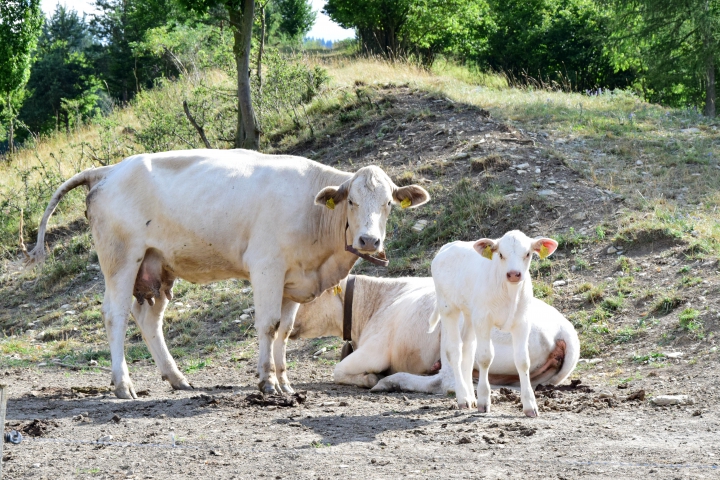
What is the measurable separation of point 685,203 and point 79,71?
40773mm

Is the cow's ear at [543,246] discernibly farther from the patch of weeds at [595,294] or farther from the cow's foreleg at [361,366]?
the patch of weeds at [595,294]

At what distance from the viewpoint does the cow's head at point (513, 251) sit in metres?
6.18

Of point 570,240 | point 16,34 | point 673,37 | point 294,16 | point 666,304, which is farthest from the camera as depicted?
point 294,16

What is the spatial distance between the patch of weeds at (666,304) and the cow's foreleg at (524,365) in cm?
364

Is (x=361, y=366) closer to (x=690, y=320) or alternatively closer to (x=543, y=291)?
(x=543, y=291)

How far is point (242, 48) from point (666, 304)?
9516 mm

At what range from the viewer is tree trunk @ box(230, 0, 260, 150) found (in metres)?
15.8

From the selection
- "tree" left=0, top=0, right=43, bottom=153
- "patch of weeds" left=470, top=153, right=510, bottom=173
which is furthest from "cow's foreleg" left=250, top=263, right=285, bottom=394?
"tree" left=0, top=0, right=43, bottom=153

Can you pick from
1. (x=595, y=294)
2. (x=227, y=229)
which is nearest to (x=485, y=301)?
(x=227, y=229)

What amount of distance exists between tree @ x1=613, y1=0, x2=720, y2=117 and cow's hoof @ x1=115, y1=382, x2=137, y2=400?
18207 millimetres

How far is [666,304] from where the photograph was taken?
31.5 feet

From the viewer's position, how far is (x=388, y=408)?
23.3 feet

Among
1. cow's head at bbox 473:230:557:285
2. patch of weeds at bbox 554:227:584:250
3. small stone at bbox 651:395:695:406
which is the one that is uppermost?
cow's head at bbox 473:230:557:285

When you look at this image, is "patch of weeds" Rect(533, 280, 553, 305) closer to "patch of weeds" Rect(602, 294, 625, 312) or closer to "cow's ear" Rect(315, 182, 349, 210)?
"patch of weeds" Rect(602, 294, 625, 312)
